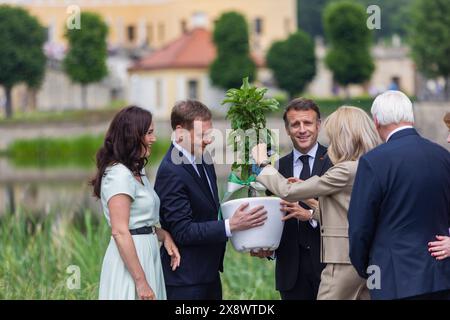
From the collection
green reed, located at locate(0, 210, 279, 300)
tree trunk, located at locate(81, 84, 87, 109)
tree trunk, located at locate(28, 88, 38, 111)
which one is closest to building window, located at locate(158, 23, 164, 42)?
tree trunk, located at locate(28, 88, 38, 111)

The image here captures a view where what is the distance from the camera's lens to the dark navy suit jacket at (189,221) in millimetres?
4574

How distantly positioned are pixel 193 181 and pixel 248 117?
12.6 inches

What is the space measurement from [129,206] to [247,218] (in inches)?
17.4

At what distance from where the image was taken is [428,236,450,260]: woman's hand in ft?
13.6

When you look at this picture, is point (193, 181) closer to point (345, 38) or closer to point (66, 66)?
point (345, 38)

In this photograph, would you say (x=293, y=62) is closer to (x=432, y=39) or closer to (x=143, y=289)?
(x=432, y=39)

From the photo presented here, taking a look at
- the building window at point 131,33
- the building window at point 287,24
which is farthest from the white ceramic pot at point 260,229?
the building window at point 131,33

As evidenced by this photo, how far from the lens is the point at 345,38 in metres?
47.0

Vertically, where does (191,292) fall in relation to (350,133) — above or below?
below

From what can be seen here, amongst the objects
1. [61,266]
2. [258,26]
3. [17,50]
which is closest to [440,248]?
[61,266]

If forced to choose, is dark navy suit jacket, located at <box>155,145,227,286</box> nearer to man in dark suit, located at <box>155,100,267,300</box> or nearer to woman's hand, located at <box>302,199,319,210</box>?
man in dark suit, located at <box>155,100,267,300</box>

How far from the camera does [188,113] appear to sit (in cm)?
458

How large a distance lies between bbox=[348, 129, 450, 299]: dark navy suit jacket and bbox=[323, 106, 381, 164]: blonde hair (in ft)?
0.73
